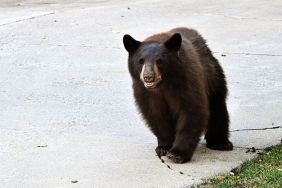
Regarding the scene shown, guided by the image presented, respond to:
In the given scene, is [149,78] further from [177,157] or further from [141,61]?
[177,157]

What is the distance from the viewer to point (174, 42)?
5176mm

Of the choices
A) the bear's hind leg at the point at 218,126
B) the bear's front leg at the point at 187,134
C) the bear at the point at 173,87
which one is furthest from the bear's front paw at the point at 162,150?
the bear's hind leg at the point at 218,126

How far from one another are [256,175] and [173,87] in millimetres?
895

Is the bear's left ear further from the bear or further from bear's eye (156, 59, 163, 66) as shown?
bear's eye (156, 59, 163, 66)

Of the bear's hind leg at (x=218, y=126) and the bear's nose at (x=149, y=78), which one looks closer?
the bear's nose at (x=149, y=78)

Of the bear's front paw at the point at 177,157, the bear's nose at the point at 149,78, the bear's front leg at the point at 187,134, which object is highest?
the bear's nose at the point at 149,78

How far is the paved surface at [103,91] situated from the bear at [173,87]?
0.72 ft

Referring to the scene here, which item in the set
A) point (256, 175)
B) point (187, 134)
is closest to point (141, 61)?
point (187, 134)

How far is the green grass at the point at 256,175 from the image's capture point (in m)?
4.74

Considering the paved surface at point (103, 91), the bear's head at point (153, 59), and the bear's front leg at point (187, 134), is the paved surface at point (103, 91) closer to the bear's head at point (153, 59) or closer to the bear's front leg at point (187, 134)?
the bear's front leg at point (187, 134)

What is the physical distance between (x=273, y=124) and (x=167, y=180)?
1.74 m

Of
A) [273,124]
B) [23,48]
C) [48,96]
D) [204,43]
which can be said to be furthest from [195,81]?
[23,48]

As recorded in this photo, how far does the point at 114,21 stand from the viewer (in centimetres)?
1232

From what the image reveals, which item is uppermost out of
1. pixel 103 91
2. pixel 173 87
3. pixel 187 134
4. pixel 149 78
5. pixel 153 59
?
pixel 153 59
